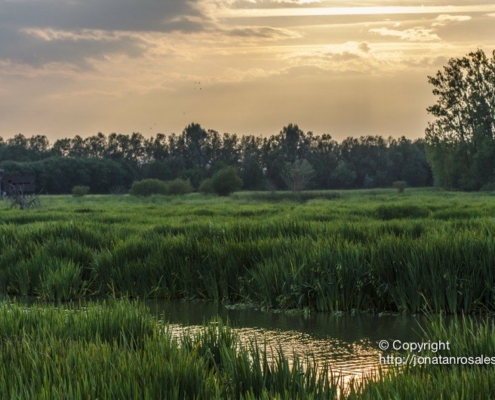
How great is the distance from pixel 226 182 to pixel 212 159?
181 ft

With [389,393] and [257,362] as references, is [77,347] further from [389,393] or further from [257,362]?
[389,393]

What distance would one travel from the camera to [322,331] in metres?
7.71

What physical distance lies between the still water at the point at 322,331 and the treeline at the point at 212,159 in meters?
88.0

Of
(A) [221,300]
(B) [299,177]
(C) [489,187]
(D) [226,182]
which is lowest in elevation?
(A) [221,300]

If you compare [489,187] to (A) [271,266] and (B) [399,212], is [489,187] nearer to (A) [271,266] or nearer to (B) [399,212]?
(B) [399,212]

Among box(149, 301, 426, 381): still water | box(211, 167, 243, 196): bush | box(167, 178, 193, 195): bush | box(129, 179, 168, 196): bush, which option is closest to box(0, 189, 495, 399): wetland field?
box(149, 301, 426, 381): still water

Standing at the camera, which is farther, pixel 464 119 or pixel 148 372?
pixel 464 119

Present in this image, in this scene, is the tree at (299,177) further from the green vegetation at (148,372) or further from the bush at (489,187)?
the green vegetation at (148,372)

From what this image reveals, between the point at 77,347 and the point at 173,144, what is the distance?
12034 centimetres

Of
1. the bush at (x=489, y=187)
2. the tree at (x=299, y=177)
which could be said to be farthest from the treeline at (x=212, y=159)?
the bush at (x=489, y=187)

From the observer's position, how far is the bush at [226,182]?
228ft

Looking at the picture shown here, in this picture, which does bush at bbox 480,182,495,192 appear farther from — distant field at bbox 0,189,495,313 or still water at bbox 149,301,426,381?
still water at bbox 149,301,426,381

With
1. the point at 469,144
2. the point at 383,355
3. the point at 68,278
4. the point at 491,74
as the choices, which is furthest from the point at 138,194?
the point at 383,355

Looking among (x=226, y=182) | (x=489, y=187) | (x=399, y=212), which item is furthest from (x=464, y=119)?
(x=399, y=212)
